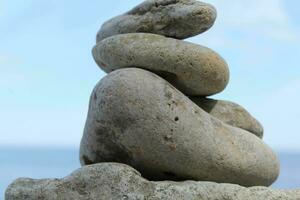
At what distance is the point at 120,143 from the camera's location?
614cm

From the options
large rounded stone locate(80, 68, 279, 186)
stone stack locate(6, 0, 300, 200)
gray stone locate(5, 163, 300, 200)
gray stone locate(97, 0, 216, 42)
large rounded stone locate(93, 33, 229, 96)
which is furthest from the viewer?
gray stone locate(97, 0, 216, 42)

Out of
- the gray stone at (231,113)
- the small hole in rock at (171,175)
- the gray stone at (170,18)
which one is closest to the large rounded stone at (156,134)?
the small hole in rock at (171,175)

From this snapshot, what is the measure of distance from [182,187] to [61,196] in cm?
117

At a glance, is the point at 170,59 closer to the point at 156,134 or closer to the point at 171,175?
the point at 156,134

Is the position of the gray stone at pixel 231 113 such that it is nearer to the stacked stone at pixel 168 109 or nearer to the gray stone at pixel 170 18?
the stacked stone at pixel 168 109

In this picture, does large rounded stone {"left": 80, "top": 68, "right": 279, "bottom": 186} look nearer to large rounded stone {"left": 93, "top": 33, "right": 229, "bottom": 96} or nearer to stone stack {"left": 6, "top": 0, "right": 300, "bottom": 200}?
stone stack {"left": 6, "top": 0, "right": 300, "bottom": 200}

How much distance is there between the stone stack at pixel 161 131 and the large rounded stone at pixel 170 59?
11 mm

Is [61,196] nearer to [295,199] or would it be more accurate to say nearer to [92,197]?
[92,197]

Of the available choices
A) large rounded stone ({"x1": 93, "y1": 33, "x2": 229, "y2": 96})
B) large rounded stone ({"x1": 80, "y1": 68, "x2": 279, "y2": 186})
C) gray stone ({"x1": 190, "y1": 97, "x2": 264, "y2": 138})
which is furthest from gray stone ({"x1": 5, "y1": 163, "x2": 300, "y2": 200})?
gray stone ({"x1": 190, "y1": 97, "x2": 264, "y2": 138})

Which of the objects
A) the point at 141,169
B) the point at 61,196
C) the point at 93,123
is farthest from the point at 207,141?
the point at 61,196

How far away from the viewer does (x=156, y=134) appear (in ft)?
19.6

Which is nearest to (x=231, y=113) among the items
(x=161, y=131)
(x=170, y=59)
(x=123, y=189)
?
(x=170, y=59)

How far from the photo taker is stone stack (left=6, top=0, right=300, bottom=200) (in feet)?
18.8

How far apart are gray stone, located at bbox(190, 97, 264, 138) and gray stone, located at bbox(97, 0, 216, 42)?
85cm
